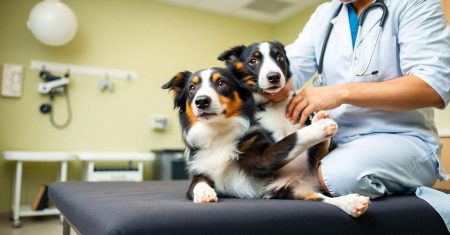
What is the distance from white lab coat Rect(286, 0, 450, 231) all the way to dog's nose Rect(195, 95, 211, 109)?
0.54 m

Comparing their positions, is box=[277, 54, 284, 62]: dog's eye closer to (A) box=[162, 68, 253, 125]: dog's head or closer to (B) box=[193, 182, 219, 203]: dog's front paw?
(A) box=[162, 68, 253, 125]: dog's head

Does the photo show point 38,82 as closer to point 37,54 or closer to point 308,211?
point 37,54

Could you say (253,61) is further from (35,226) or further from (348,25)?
(35,226)

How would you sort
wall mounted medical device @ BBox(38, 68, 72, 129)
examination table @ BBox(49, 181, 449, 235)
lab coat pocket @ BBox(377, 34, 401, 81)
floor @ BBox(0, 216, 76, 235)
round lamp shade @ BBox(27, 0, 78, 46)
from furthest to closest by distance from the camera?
wall mounted medical device @ BBox(38, 68, 72, 129)
round lamp shade @ BBox(27, 0, 78, 46)
floor @ BBox(0, 216, 76, 235)
lab coat pocket @ BBox(377, 34, 401, 81)
examination table @ BBox(49, 181, 449, 235)

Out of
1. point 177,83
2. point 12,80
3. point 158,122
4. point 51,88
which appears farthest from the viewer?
point 158,122

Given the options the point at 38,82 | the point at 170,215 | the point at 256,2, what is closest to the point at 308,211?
the point at 170,215

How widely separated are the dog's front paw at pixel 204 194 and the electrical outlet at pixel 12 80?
338 cm

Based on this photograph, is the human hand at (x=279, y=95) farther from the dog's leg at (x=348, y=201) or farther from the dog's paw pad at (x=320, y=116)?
the dog's leg at (x=348, y=201)

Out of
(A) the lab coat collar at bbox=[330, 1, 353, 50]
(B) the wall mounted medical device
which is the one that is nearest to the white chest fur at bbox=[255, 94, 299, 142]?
(A) the lab coat collar at bbox=[330, 1, 353, 50]

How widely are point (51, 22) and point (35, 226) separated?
6.26 ft

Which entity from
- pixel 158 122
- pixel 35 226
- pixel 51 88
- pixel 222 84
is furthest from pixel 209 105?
pixel 158 122

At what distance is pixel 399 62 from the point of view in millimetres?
1298

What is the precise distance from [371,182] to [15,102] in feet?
12.2

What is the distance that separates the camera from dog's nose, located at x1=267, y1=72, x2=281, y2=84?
3.96ft
